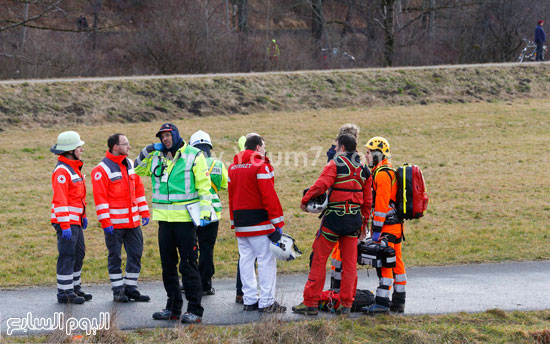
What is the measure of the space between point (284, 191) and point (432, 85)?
50.4 feet

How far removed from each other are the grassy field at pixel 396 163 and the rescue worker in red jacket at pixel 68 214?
1.24m

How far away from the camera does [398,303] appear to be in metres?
7.76

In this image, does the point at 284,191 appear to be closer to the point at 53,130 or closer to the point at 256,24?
the point at 53,130

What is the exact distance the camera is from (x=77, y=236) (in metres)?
8.00

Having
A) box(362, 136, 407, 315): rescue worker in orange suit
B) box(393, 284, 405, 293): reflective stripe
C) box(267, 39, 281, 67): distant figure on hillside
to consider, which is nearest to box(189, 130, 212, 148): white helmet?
box(362, 136, 407, 315): rescue worker in orange suit

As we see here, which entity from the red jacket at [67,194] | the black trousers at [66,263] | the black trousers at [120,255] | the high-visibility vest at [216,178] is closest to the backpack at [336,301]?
the high-visibility vest at [216,178]

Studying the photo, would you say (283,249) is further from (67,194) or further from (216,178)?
(67,194)

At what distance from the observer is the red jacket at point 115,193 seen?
788 centimetres

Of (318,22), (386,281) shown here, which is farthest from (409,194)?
(318,22)

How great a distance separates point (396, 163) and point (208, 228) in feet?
36.2

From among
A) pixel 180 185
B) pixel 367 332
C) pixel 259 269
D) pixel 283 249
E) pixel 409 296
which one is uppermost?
pixel 180 185

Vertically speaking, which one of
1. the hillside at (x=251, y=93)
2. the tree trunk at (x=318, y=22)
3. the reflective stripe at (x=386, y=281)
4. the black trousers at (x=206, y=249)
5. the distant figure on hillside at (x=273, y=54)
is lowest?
the reflective stripe at (x=386, y=281)

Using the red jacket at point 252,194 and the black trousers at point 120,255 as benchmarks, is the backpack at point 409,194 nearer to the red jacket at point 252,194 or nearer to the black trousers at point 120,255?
the red jacket at point 252,194

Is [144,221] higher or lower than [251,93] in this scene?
lower
